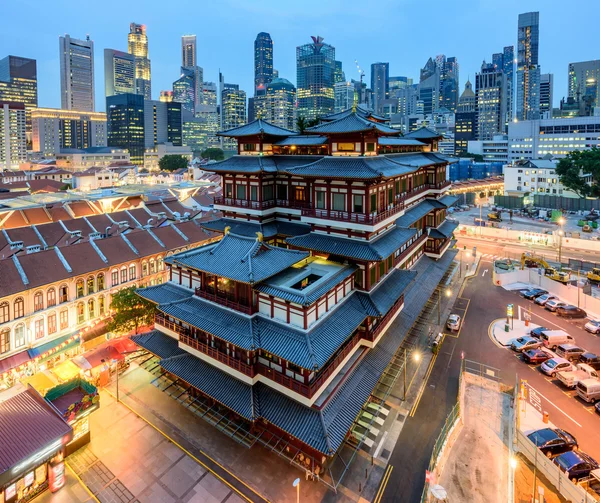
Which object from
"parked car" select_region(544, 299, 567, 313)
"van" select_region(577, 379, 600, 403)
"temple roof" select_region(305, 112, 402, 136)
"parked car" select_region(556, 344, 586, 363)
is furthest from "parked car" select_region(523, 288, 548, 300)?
"temple roof" select_region(305, 112, 402, 136)

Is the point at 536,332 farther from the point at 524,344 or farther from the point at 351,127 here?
the point at 351,127

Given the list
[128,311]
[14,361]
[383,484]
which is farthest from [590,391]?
[14,361]

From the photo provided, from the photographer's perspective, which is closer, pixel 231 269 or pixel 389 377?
pixel 231 269

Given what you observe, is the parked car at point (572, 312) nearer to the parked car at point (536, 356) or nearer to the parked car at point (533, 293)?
the parked car at point (533, 293)

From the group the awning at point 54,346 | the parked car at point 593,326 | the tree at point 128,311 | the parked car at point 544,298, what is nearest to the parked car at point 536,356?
the parked car at point 593,326

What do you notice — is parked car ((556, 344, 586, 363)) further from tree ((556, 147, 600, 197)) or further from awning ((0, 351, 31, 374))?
tree ((556, 147, 600, 197))

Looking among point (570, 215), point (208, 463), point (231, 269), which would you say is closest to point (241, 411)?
point (208, 463)

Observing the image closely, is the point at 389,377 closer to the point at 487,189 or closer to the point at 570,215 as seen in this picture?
the point at 570,215
